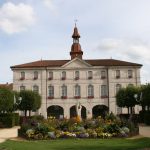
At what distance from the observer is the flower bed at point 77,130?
21.6 m

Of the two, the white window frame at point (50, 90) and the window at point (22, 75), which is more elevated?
the window at point (22, 75)

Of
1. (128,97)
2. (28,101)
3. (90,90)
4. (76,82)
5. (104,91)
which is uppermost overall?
(76,82)

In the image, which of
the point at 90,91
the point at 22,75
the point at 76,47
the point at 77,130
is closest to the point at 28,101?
the point at 22,75

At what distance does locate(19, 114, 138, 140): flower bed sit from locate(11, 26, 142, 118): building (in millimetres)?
40266

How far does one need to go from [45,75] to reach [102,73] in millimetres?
9404

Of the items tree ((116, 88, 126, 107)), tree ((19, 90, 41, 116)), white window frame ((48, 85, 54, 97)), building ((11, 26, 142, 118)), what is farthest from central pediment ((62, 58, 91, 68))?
tree ((19, 90, 41, 116))

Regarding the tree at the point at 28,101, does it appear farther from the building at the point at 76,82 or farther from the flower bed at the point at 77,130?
the flower bed at the point at 77,130

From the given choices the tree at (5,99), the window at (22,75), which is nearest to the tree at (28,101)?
the tree at (5,99)

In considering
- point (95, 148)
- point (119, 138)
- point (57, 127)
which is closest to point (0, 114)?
point (57, 127)

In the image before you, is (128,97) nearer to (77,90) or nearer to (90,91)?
(90,91)

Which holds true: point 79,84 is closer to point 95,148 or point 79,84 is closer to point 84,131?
point 84,131

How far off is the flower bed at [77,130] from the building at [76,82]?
1585 inches

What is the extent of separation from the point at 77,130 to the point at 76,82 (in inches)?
1688

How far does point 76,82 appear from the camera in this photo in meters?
65.4
